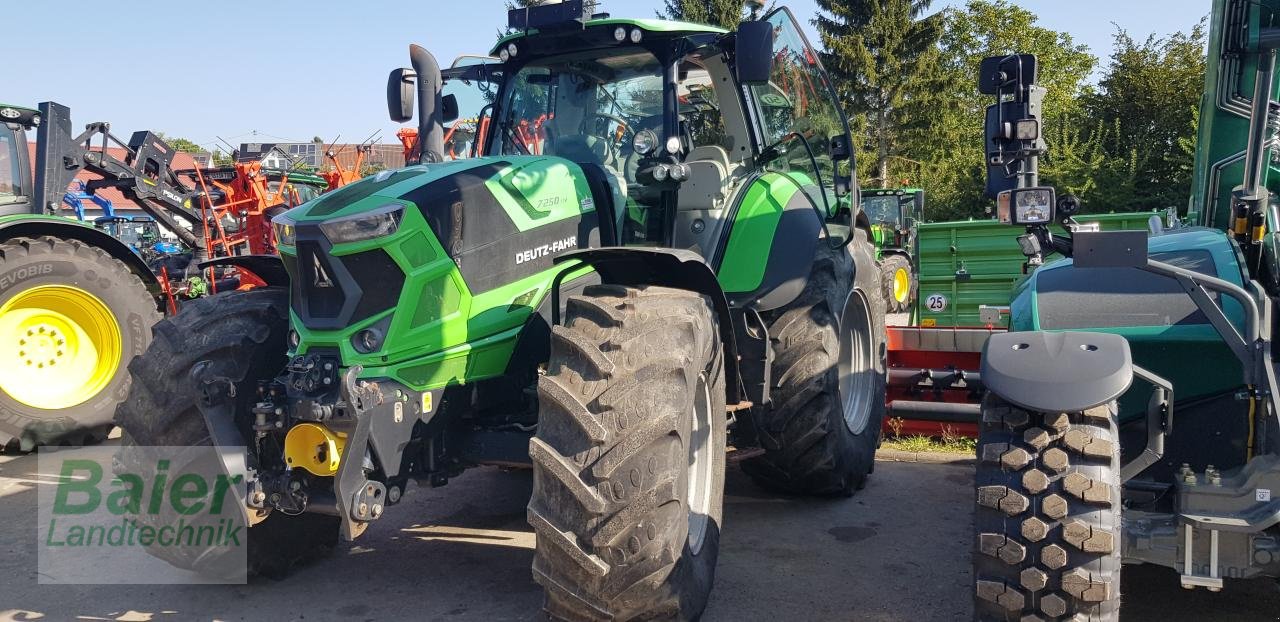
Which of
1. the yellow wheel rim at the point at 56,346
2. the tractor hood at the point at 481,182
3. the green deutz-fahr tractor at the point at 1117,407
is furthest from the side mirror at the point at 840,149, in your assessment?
the yellow wheel rim at the point at 56,346

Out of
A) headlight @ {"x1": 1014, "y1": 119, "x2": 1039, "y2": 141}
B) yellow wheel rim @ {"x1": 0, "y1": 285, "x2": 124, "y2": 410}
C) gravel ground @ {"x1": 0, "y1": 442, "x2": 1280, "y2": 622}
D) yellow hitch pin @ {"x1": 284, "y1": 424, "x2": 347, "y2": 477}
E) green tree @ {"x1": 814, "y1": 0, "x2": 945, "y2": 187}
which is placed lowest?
gravel ground @ {"x1": 0, "y1": 442, "x2": 1280, "y2": 622}

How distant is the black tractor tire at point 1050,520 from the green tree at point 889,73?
1286 inches

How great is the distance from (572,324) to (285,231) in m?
1.34

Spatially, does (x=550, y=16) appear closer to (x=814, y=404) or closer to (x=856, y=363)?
(x=814, y=404)

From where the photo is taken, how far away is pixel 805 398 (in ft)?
16.3

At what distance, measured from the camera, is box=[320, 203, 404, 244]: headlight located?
3.72 metres

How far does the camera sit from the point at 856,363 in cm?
607

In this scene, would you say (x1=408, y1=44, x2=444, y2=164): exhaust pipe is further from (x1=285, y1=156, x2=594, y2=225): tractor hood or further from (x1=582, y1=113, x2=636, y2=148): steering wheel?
(x1=582, y1=113, x2=636, y2=148): steering wheel

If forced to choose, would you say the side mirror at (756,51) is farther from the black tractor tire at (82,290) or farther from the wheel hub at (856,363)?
the black tractor tire at (82,290)

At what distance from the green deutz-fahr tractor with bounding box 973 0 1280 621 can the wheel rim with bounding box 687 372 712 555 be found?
121cm

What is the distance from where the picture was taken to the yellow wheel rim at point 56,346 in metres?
7.53

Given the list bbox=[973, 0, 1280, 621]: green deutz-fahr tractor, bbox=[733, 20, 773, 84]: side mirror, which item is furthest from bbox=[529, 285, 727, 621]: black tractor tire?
bbox=[733, 20, 773, 84]: side mirror

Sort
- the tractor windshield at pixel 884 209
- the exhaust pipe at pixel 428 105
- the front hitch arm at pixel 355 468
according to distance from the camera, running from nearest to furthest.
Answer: the front hitch arm at pixel 355 468
the exhaust pipe at pixel 428 105
the tractor windshield at pixel 884 209

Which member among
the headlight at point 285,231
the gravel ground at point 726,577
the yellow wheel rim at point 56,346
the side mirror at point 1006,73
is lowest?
the gravel ground at point 726,577
